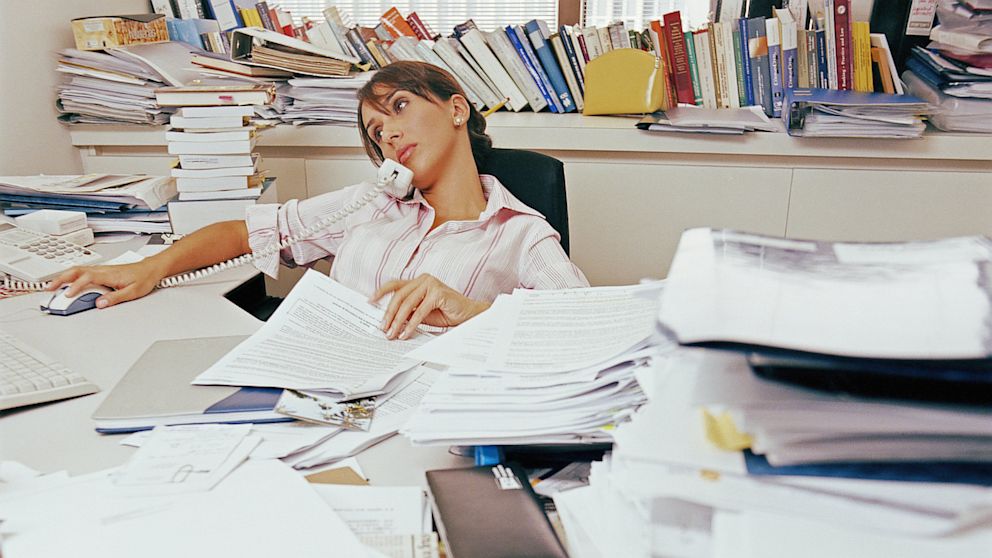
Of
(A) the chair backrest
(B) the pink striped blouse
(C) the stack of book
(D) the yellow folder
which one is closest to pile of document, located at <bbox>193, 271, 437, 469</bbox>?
(B) the pink striped blouse

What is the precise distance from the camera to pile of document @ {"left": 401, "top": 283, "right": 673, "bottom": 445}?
74 cm

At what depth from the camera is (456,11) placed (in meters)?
3.09

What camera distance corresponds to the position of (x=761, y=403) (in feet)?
1.54

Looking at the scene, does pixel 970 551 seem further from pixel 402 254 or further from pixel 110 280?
pixel 110 280

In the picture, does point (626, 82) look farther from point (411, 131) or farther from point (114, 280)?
point (114, 280)

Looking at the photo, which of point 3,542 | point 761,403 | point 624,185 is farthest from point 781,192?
point 3,542

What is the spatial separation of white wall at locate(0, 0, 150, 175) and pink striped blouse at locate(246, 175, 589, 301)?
80 cm

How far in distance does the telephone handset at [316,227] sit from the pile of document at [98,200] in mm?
284

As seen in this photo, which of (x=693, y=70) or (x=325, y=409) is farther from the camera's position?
(x=693, y=70)

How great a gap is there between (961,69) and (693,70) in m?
0.73

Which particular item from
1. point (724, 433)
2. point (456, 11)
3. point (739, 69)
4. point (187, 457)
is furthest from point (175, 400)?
point (456, 11)

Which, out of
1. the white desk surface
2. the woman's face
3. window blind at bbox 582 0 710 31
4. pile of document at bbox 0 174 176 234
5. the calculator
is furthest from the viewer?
window blind at bbox 582 0 710 31

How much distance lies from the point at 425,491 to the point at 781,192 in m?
1.80

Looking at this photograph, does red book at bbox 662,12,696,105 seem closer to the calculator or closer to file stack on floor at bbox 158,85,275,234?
file stack on floor at bbox 158,85,275,234
